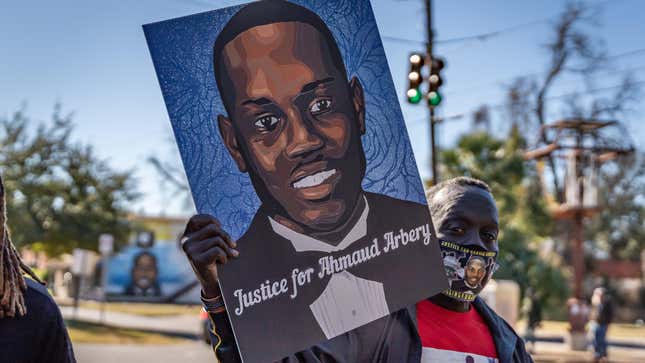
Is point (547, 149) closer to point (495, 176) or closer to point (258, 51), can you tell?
point (495, 176)

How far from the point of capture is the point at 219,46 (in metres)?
1.98

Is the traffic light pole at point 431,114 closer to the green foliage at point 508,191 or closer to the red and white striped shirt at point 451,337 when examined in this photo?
the green foliage at point 508,191

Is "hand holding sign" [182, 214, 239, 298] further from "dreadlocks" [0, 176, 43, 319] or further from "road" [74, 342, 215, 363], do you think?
"road" [74, 342, 215, 363]

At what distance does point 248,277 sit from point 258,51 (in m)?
0.59

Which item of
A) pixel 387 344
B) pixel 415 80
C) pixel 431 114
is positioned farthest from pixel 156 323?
pixel 387 344

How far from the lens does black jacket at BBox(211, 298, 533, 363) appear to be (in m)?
1.94

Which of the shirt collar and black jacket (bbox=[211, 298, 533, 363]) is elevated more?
the shirt collar

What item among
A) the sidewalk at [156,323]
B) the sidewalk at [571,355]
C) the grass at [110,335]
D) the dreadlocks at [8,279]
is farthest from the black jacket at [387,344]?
the sidewalk at [156,323]

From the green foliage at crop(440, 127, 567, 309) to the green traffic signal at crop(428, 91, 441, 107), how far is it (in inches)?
292

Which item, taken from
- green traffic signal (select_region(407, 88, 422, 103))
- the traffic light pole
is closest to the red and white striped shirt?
green traffic signal (select_region(407, 88, 422, 103))

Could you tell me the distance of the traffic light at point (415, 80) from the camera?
12.8 meters

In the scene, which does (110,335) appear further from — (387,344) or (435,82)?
(387,344)

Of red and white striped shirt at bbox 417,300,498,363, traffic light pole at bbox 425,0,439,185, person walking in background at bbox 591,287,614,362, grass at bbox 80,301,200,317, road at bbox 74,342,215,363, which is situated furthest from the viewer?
grass at bbox 80,301,200,317

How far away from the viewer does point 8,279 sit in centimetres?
196
